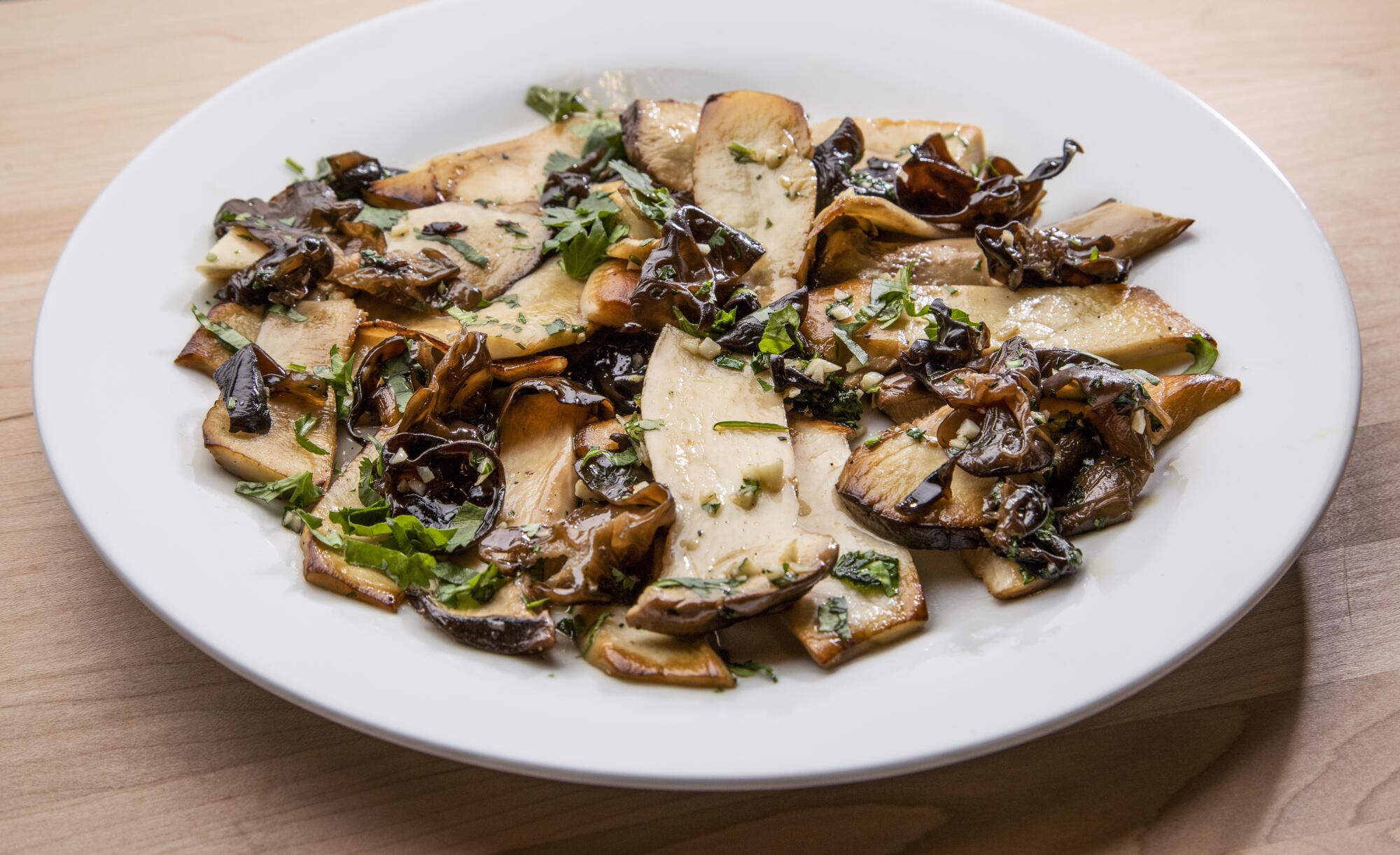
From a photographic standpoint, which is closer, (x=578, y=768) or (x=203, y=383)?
(x=578, y=768)

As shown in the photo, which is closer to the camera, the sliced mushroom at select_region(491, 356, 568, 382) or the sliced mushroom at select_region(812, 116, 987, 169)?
the sliced mushroom at select_region(491, 356, 568, 382)

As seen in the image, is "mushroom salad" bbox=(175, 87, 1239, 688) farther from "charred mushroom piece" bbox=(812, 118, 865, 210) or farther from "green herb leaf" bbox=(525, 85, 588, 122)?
"green herb leaf" bbox=(525, 85, 588, 122)

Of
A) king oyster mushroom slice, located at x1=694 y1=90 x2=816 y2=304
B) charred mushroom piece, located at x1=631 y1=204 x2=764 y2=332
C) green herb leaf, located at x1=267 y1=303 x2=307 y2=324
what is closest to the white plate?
green herb leaf, located at x1=267 y1=303 x2=307 y2=324

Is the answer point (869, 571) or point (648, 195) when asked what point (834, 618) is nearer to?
point (869, 571)

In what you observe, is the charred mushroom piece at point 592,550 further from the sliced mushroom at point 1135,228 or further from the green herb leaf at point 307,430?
the sliced mushroom at point 1135,228

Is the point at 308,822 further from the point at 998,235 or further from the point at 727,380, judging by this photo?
the point at 998,235

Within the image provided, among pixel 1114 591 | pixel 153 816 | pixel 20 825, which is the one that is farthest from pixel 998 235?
pixel 20 825

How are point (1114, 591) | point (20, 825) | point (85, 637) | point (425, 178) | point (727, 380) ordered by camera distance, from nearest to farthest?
point (20, 825)
point (1114, 591)
point (85, 637)
point (727, 380)
point (425, 178)
